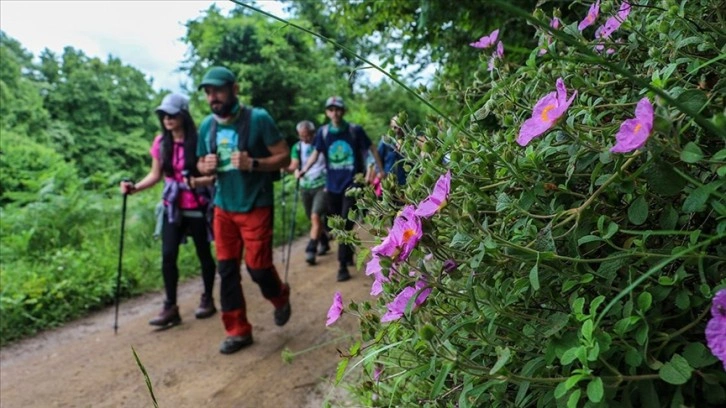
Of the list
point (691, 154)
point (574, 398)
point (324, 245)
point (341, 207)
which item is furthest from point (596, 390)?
point (324, 245)

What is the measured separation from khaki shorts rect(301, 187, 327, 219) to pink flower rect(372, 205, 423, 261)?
18.4ft

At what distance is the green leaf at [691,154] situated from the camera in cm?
69

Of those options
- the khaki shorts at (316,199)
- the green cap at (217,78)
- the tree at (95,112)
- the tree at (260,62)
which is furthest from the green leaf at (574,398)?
the tree at (95,112)

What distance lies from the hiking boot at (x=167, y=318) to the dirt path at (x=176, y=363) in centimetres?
7

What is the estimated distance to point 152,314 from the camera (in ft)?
16.8

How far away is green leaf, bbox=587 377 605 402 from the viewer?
68 centimetres

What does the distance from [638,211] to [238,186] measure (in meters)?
3.34

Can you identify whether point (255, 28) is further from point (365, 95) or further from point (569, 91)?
point (569, 91)

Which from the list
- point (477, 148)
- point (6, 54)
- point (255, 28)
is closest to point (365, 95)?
point (255, 28)

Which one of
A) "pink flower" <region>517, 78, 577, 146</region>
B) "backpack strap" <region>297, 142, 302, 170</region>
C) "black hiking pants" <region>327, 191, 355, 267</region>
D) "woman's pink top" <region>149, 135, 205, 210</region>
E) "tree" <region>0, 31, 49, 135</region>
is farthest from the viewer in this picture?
"tree" <region>0, 31, 49, 135</region>

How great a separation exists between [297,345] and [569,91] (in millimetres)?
3330

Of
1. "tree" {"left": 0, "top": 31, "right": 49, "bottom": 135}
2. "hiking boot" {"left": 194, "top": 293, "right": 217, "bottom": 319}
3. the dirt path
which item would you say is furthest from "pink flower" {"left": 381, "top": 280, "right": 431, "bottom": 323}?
"tree" {"left": 0, "top": 31, "right": 49, "bottom": 135}

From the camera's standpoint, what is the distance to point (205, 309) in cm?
485

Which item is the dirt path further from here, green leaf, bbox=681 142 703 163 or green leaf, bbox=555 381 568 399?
green leaf, bbox=681 142 703 163
